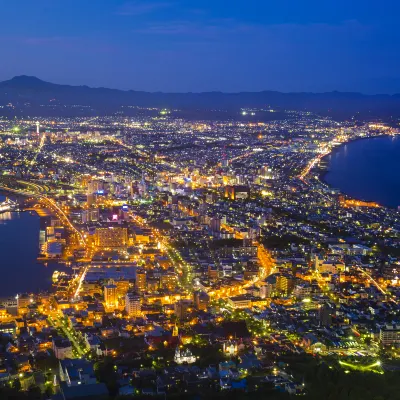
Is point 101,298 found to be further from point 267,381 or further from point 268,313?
point 267,381

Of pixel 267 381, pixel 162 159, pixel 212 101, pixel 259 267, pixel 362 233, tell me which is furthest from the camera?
pixel 212 101

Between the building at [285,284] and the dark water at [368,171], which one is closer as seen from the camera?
the building at [285,284]

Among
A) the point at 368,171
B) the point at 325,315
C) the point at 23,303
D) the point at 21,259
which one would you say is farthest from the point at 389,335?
the point at 368,171

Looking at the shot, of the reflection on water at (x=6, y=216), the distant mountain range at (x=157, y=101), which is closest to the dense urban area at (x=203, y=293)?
the reflection on water at (x=6, y=216)

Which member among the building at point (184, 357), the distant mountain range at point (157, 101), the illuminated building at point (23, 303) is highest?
the distant mountain range at point (157, 101)

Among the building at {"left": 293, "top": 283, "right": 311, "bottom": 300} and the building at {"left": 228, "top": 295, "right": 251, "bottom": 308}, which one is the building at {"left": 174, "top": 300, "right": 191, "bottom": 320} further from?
the building at {"left": 293, "top": 283, "right": 311, "bottom": 300}

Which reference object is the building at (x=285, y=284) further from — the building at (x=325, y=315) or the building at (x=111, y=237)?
the building at (x=111, y=237)

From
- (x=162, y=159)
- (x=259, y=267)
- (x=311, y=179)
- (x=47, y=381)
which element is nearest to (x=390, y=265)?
(x=259, y=267)
